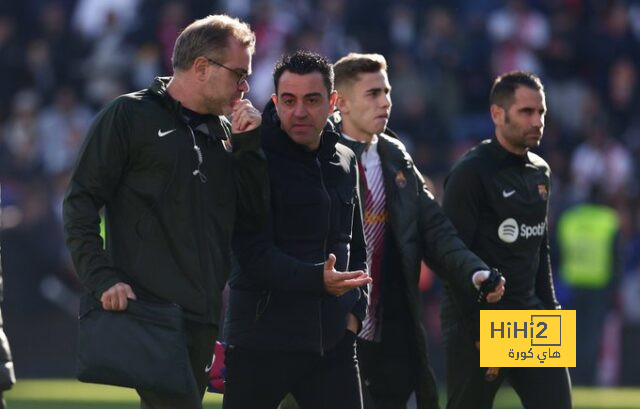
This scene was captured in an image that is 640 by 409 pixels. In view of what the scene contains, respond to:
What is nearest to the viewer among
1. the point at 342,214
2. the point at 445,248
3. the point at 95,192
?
the point at 95,192

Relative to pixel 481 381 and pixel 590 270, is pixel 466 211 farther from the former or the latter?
pixel 590 270

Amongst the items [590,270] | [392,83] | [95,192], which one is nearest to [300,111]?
[95,192]

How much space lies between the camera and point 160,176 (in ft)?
21.4

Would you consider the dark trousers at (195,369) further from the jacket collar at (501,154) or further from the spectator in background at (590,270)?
Result: the spectator in background at (590,270)

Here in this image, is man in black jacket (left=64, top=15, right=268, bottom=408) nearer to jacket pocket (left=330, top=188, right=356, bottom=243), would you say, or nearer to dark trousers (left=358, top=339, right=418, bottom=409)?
jacket pocket (left=330, top=188, right=356, bottom=243)

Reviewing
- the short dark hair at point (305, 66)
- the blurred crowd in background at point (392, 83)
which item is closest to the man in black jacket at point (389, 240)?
the short dark hair at point (305, 66)

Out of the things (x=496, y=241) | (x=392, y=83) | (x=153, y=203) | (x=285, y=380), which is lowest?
(x=285, y=380)

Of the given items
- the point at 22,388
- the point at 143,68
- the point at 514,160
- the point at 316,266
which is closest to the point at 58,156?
the point at 143,68

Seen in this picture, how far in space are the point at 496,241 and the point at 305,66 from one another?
192 cm

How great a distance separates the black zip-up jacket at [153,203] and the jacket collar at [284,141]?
0.39 meters

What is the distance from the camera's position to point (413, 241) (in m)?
8.20

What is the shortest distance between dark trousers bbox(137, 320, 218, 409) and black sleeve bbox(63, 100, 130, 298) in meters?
0.46

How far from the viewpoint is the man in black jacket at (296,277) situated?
22.6 ft

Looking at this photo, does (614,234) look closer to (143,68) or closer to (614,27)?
(614,27)
